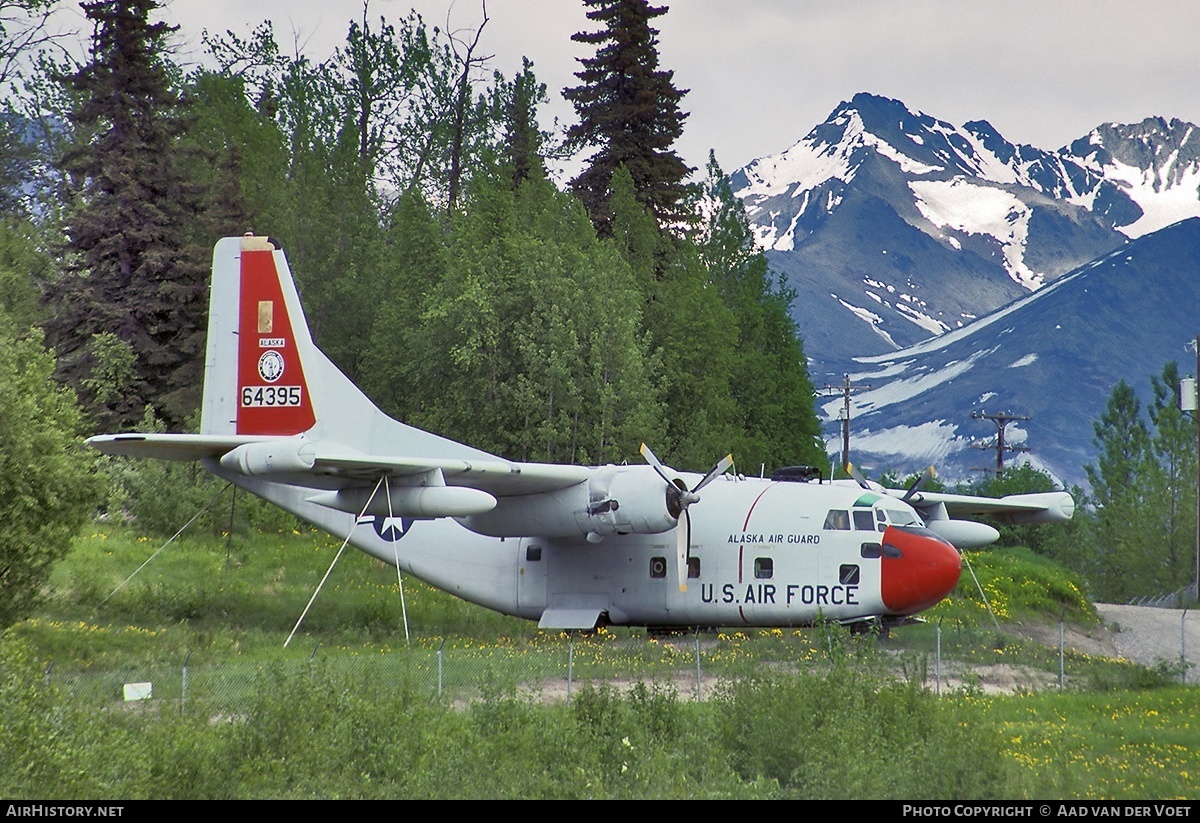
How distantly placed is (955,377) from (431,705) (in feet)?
630

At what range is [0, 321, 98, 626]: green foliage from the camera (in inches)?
771

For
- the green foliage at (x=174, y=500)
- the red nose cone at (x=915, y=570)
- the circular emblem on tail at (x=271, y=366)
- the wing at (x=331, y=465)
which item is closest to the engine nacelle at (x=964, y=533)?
the red nose cone at (x=915, y=570)

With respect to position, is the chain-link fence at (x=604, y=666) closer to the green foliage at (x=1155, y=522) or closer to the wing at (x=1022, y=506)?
the wing at (x=1022, y=506)

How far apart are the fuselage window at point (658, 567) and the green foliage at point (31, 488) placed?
10483mm

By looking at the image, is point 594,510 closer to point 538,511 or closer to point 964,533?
point 538,511

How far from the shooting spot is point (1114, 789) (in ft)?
44.9

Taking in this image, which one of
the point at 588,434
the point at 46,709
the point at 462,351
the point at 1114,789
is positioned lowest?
the point at 1114,789

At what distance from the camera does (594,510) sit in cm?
2317

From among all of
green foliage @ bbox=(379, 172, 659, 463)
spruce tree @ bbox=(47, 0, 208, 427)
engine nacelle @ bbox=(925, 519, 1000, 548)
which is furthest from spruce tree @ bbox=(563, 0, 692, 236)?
engine nacelle @ bbox=(925, 519, 1000, 548)

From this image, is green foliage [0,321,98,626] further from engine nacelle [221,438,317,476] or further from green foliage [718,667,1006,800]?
green foliage [718,667,1006,800]

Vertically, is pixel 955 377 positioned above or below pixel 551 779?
above

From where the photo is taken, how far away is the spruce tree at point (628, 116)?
52.4 m
